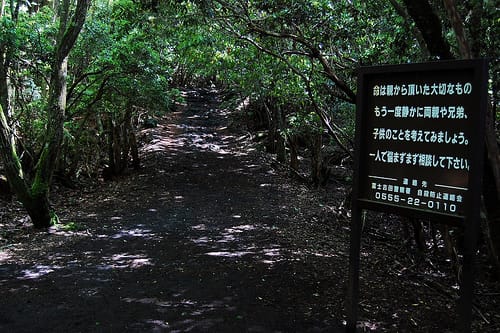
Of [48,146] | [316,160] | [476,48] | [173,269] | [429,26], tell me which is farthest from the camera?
[316,160]

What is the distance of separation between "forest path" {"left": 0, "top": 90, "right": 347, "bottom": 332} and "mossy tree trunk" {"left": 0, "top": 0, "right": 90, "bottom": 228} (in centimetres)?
65

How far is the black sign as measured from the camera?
348cm

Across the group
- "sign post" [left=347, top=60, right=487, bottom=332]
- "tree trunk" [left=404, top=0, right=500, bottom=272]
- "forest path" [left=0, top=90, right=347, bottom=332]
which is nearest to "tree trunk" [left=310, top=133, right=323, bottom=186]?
"forest path" [left=0, top=90, right=347, bottom=332]

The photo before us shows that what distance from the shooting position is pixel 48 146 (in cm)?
910

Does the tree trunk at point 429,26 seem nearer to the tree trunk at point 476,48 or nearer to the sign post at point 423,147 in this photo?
the tree trunk at point 476,48

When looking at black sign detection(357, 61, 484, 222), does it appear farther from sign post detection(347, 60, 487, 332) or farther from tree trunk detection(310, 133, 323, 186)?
tree trunk detection(310, 133, 323, 186)

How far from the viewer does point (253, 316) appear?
16.5ft

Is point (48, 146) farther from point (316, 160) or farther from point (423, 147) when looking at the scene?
point (316, 160)

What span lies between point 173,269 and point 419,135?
437 centimetres

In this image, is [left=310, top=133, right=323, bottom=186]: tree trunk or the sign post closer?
the sign post

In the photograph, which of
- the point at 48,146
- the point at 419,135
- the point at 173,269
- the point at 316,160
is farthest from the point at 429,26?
the point at 316,160

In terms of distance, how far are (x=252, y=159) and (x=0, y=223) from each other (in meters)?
11.1

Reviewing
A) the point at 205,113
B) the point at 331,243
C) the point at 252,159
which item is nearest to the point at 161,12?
the point at 331,243

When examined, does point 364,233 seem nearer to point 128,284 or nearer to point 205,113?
point 128,284
